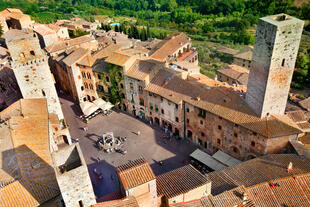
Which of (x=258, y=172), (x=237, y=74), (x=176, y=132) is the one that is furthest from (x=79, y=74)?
(x=258, y=172)

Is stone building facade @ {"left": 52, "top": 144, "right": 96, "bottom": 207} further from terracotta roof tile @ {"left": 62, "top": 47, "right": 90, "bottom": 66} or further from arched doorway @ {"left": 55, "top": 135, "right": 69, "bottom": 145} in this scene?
terracotta roof tile @ {"left": 62, "top": 47, "right": 90, "bottom": 66}

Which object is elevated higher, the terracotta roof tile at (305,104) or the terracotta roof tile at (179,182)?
the terracotta roof tile at (179,182)

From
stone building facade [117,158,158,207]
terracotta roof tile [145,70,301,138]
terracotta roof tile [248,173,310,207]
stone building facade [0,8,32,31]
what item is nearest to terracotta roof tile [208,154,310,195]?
terracotta roof tile [248,173,310,207]

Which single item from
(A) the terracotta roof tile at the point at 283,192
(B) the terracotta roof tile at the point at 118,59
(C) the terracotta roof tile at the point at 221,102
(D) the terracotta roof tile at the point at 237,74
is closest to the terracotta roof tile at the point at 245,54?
(D) the terracotta roof tile at the point at 237,74

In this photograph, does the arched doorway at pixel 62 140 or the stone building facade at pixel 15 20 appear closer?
the arched doorway at pixel 62 140

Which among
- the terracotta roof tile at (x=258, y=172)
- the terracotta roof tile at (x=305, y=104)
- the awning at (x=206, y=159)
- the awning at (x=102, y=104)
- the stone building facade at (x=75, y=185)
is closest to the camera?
the stone building facade at (x=75, y=185)

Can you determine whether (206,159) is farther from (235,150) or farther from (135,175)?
(135,175)

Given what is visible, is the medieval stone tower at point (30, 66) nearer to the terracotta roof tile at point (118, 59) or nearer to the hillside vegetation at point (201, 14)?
the terracotta roof tile at point (118, 59)
